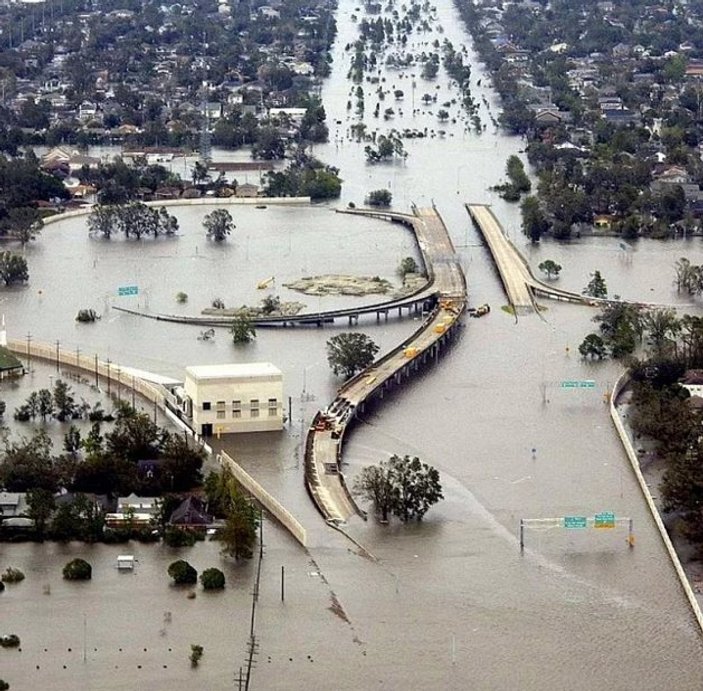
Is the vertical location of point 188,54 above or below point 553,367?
below

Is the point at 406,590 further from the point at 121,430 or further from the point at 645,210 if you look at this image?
the point at 645,210

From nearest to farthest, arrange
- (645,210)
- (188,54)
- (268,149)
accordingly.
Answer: (645,210) → (268,149) → (188,54)

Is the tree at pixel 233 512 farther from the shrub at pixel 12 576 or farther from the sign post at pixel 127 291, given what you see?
the sign post at pixel 127 291

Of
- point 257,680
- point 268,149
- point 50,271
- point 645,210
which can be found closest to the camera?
point 257,680

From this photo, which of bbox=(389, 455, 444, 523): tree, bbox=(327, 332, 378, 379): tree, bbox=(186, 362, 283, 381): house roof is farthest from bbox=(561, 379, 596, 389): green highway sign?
bbox=(389, 455, 444, 523): tree

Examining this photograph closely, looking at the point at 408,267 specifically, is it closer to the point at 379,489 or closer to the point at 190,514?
the point at 379,489

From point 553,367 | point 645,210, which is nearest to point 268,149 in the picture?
point 645,210
